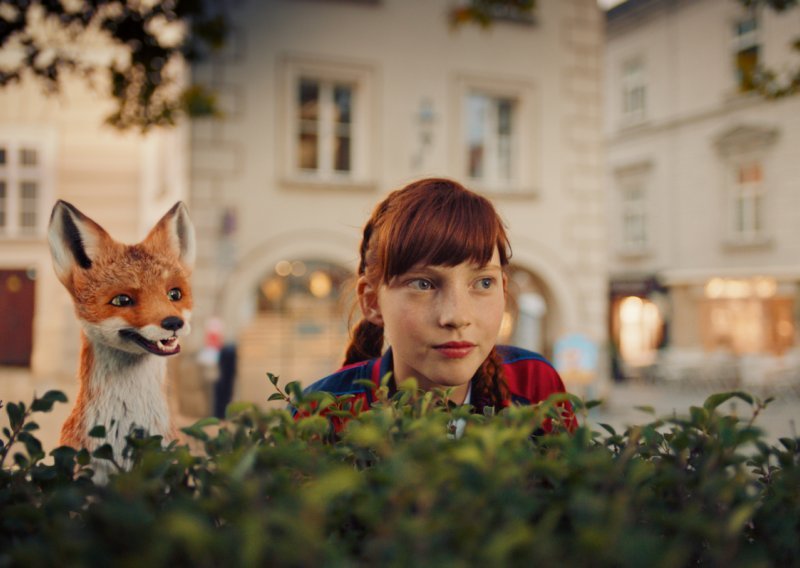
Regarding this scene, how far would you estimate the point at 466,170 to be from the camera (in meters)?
13.0

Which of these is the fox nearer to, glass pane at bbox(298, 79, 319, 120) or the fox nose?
the fox nose

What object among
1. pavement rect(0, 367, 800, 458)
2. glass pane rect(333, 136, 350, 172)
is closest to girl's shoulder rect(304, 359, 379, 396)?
pavement rect(0, 367, 800, 458)

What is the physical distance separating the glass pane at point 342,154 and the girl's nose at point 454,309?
10.6 meters

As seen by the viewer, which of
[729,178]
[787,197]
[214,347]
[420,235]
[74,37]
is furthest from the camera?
[729,178]

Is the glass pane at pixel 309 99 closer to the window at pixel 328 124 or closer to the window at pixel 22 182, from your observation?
the window at pixel 328 124

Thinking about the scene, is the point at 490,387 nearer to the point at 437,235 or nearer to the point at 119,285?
the point at 437,235

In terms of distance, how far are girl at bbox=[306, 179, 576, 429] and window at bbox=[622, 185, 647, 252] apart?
20.5 metres

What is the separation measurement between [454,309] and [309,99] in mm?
10819

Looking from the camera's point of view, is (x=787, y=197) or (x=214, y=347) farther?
(x=787, y=197)

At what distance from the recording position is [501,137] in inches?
524

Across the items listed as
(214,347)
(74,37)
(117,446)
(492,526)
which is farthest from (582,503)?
(214,347)

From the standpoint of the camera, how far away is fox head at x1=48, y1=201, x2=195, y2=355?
5.58 ft

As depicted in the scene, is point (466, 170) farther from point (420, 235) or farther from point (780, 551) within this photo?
point (780, 551)

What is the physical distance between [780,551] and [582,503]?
0.46 meters
